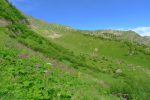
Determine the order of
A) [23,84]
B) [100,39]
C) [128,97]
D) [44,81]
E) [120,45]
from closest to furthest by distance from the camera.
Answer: [23,84] < [44,81] < [128,97] < [120,45] < [100,39]

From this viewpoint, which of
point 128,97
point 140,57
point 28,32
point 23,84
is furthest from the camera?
point 140,57

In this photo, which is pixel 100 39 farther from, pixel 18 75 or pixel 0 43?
pixel 18 75

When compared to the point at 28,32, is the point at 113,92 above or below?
below

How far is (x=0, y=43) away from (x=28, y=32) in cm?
1440

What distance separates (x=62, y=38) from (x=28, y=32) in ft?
108

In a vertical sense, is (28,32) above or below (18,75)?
above

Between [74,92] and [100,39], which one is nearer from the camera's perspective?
[74,92]

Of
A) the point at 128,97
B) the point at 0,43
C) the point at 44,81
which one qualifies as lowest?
the point at 128,97

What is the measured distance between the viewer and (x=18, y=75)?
14.3 metres

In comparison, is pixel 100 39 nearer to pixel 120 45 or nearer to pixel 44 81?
pixel 120 45

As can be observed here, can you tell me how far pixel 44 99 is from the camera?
11938 millimetres

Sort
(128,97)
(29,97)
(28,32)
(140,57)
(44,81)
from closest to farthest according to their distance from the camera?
(29,97) → (44,81) → (128,97) → (28,32) → (140,57)

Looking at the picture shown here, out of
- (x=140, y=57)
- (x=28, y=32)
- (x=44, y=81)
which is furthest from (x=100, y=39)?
(x=44, y=81)

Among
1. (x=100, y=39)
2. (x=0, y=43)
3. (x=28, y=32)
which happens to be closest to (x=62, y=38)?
(x=100, y=39)
